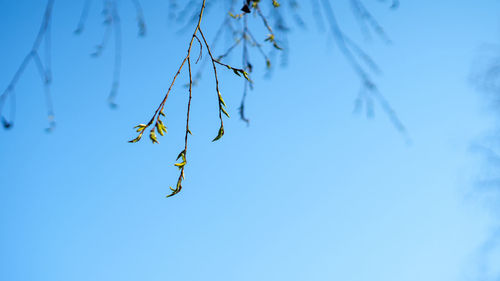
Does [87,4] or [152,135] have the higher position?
[87,4]

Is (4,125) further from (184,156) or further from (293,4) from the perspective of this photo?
(293,4)

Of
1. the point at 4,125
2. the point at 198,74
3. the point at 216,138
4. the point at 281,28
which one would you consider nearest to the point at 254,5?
the point at 281,28

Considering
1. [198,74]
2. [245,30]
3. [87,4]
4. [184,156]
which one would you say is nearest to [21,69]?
[87,4]

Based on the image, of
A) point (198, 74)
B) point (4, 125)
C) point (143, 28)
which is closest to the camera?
point (4, 125)

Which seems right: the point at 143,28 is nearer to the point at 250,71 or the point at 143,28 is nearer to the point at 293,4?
the point at 250,71

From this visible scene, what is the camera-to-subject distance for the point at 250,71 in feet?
3.60

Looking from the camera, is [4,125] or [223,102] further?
[223,102]

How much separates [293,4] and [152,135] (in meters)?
0.63

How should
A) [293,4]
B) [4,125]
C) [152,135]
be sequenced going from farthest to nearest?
[293,4]
[152,135]
[4,125]

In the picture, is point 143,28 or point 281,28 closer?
point 143,28

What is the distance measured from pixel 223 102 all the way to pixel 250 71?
34cm

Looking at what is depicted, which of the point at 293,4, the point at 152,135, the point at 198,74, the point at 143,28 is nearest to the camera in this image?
the point at 152,135

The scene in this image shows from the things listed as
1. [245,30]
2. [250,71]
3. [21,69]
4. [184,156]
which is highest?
[245,30]

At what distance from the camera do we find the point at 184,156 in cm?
78
